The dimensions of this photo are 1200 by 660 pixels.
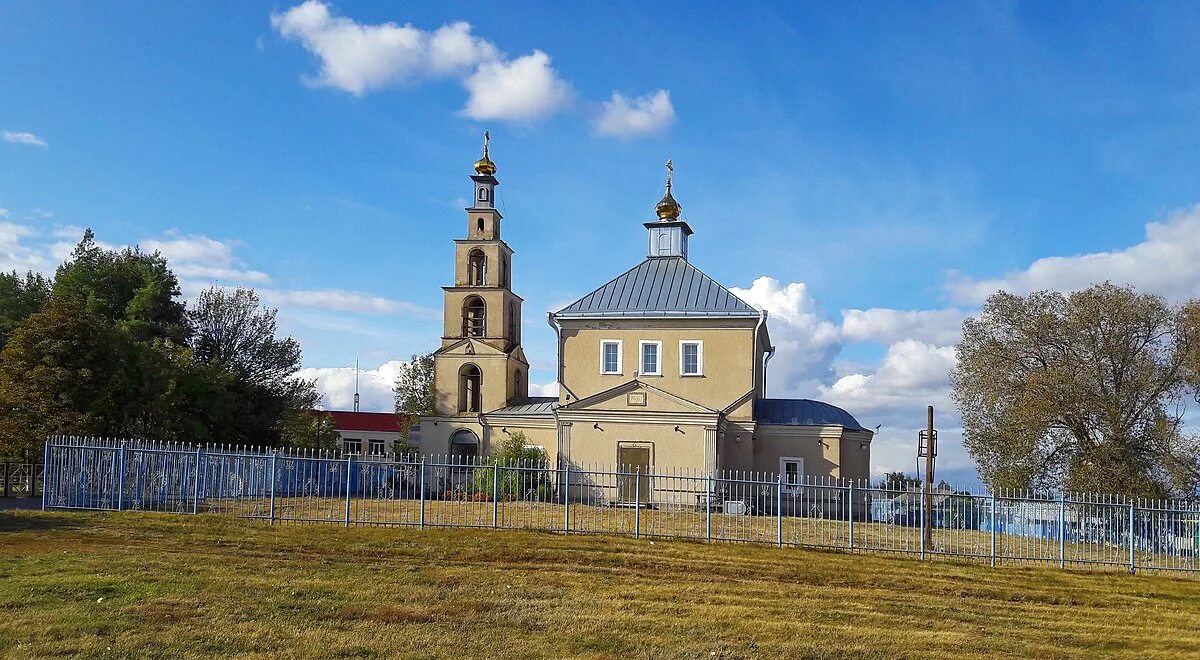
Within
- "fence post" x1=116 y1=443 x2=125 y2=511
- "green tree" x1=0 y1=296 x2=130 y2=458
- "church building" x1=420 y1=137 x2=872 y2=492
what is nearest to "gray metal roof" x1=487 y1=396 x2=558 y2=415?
"church building" x1=420 y1=137 x2=872 y2=492

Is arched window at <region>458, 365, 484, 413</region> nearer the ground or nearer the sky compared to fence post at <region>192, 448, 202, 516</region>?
nearer the sky

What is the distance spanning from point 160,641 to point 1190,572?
742 inches

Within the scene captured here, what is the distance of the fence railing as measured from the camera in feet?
97.1

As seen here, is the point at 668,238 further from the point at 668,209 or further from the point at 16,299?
the point at 16,299

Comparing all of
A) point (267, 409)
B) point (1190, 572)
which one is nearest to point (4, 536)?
point (1190, 572)

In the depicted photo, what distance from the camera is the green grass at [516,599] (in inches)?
500

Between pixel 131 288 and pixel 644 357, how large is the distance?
28.1 meters

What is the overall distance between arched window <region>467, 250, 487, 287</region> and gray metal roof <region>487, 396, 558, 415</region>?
5011 millimetres

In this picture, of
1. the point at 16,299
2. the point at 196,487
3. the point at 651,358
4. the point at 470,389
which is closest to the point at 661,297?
the point at 651,358

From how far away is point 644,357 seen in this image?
35125 mm

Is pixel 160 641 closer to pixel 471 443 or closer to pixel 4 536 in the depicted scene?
pixel 4 536

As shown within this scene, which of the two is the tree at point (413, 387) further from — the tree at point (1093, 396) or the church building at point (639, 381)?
the tree at point (1093, 396)

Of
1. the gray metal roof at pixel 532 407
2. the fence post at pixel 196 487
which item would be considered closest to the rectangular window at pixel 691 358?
the gray metal roof at pixel 532 407

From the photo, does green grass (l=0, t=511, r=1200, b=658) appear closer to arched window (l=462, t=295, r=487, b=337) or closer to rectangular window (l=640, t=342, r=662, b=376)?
rectangular window (l=640, t=342, r=662, b=376)
